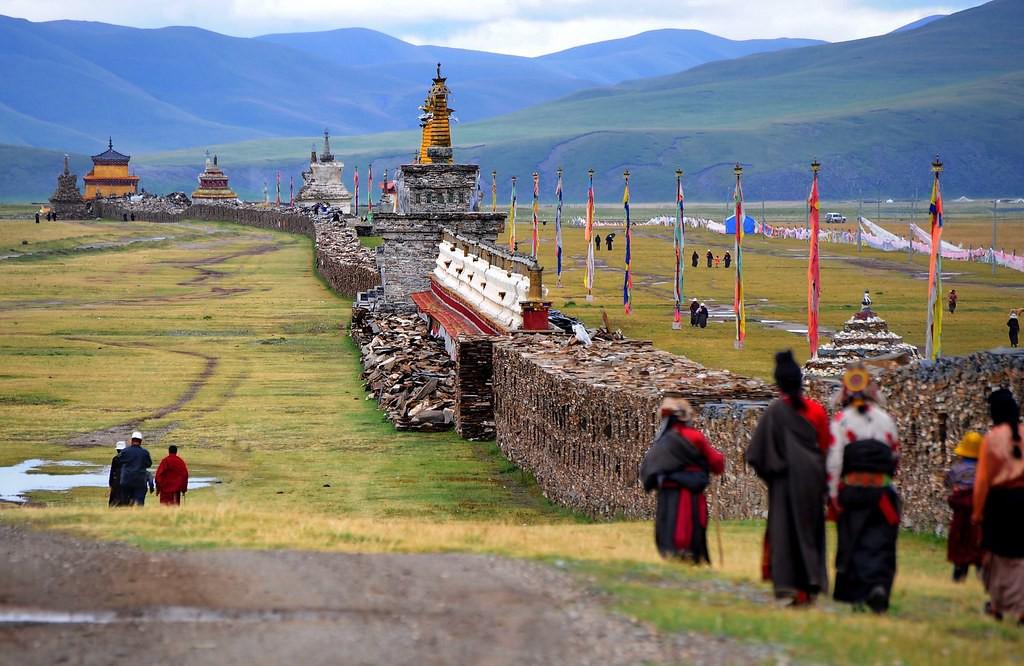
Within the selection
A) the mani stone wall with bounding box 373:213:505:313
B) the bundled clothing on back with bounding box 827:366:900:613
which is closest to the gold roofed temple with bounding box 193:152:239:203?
the mani stone wall with bounding box 373:213:505:313

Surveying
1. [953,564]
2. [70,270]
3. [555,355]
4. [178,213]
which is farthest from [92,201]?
[953,564]

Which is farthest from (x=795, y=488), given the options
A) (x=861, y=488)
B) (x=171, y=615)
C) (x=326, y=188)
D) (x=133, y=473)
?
(x=326, y=188)

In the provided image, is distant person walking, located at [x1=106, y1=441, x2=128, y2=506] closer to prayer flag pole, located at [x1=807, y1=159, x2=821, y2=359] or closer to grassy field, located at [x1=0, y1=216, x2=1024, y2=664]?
grassy field, located at [x1=0, y1=216, x2=1024, y2=664]

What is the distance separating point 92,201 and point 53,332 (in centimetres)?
12703

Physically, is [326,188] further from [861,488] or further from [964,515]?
[861,488]

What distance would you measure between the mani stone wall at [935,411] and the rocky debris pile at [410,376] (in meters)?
14.0

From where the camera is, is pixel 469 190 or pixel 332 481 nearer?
pixel 332 481

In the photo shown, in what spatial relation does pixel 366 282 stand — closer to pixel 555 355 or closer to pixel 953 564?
pixel 555 355

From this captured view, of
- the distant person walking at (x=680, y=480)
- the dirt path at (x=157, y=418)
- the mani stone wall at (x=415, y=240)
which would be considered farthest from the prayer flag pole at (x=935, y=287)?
the distant person walking at (x=680, y=480)

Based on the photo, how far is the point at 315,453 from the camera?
27.4 metres

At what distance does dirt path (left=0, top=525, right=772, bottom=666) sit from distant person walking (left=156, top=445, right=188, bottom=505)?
731cm

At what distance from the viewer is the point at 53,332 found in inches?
1976

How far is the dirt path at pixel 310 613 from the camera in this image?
10.2 m

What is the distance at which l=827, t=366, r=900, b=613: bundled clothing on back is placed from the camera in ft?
38.2
